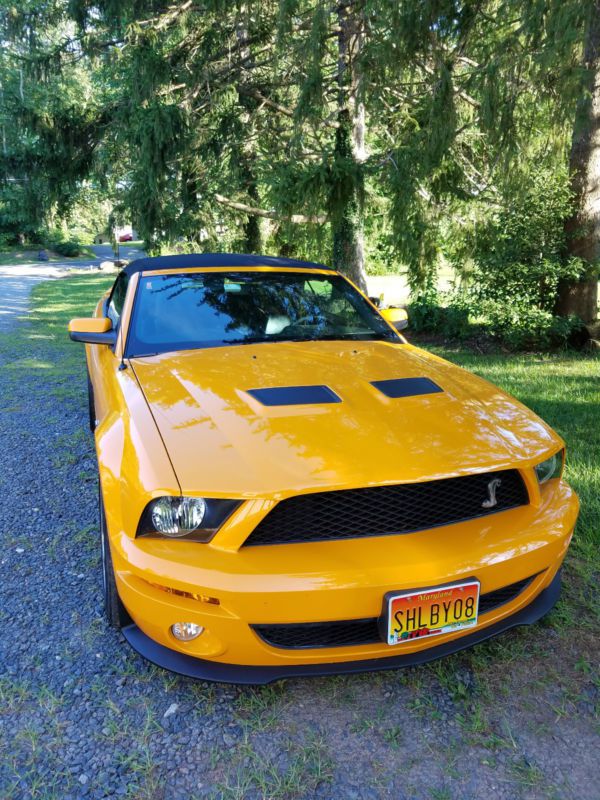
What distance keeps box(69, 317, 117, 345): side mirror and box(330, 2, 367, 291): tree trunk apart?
5048mm

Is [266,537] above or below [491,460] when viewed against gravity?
below

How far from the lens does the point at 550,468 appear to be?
2.39 meters

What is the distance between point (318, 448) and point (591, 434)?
322 centimetres

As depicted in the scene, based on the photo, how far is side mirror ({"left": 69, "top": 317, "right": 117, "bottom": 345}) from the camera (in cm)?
318

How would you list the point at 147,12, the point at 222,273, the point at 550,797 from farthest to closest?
the point at 147,12 < the point at 222,273 < the point at 550,797

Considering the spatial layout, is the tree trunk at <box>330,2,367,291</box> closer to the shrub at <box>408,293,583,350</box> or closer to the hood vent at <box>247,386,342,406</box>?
the shrub at <box>408,293,583,350</box>

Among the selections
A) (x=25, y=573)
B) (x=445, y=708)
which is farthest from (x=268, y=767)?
(x=25, y=573)

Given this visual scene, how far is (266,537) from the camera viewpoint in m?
1.90

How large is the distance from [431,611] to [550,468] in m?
0.89

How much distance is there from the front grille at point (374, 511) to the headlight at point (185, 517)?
121mm

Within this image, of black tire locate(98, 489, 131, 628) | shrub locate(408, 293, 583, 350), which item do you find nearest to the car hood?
black tire locate(98, 489, 131, 628)

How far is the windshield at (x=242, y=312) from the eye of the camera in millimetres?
3127

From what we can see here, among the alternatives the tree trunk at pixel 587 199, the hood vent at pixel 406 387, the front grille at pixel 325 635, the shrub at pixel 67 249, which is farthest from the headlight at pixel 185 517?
the shrub at pixel 67 249

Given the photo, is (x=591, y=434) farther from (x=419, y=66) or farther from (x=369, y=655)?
(x=419, y=66)
